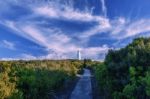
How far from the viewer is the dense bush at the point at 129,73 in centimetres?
1387

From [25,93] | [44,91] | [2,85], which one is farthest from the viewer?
[44,91]

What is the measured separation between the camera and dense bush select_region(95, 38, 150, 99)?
13.9m

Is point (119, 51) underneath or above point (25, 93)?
above

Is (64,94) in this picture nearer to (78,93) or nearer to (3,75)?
(78,93)

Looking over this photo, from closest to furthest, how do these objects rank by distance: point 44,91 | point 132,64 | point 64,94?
point 132,64 < point 44,91 < point 64,94

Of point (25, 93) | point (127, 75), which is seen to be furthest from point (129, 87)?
point (25, 93)

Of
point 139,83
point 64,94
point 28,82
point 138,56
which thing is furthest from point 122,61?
point 64,94

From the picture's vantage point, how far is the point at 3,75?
16.5 m

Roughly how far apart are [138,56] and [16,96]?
5.40 metres

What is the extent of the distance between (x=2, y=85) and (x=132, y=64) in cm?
543

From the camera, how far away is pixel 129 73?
16.2 meters

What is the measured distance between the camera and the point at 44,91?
20.7 meters

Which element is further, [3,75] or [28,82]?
[28,82]

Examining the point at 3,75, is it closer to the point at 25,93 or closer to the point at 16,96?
the point at 16,96
